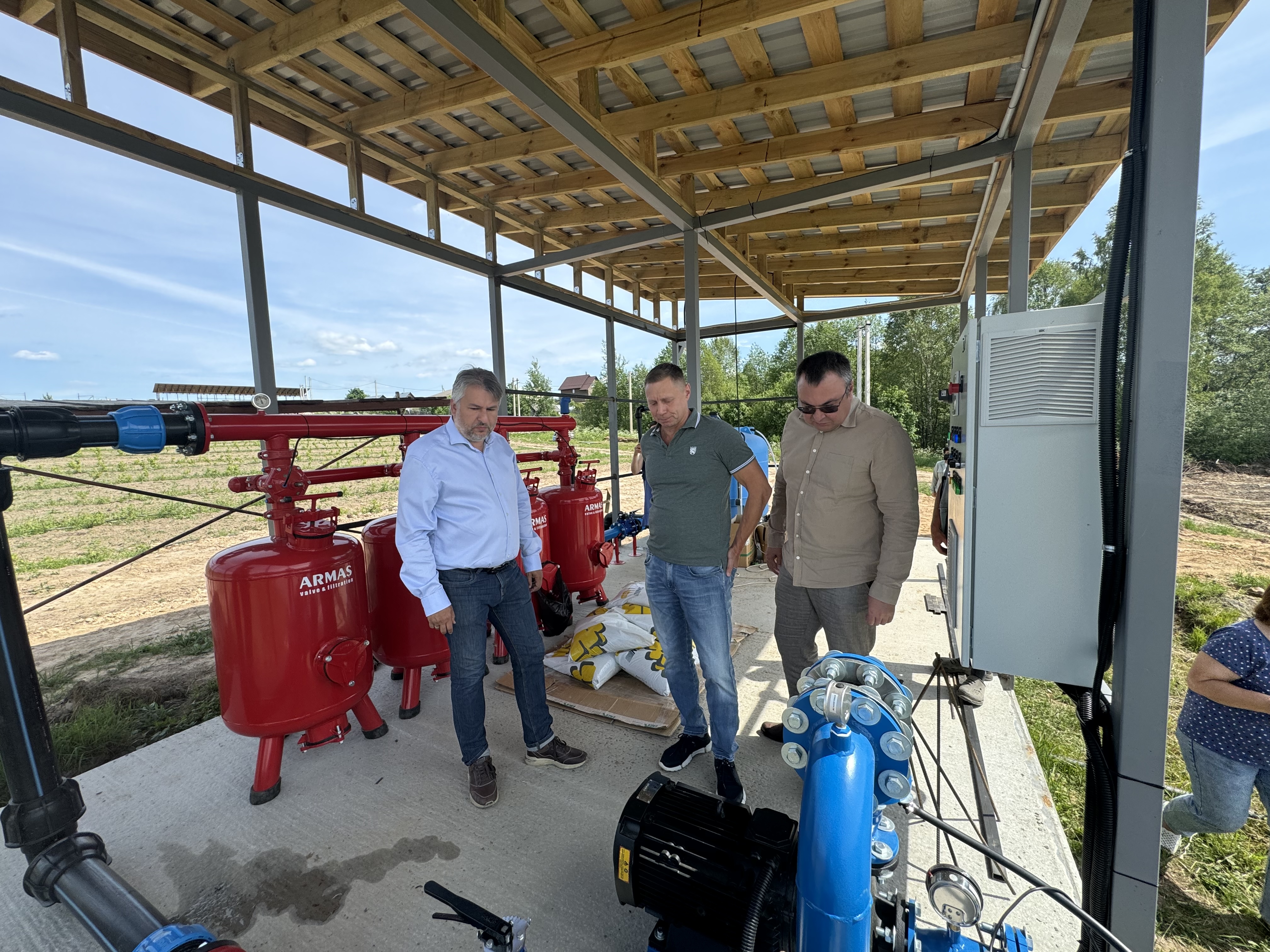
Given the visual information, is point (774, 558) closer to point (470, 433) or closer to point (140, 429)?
point (470, 433)

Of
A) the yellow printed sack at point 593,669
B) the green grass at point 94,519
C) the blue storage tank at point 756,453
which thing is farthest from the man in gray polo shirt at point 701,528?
the green grass at point 94,519

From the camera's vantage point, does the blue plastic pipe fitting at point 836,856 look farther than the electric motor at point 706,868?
No

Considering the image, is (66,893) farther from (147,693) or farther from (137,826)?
(147,693)

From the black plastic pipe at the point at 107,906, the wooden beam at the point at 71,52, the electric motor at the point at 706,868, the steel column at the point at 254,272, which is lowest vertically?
the black plastic pipe at the point at 107,906

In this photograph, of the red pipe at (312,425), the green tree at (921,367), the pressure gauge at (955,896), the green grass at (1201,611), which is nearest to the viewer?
the pressure gauge at (955,896)

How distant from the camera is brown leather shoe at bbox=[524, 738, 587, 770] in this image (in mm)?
2537

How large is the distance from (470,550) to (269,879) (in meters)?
1.33

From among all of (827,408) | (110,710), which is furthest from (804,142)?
(110,710)

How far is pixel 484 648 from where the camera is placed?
2416mm

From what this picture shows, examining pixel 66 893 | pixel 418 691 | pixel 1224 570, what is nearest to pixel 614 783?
pixel 418 691

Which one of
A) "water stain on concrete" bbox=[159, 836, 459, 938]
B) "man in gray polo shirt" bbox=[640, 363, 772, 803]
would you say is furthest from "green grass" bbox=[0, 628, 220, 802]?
"man in gray polo shirt" bbox=[640, 363, 772, 803]

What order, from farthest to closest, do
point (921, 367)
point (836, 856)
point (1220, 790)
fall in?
point (921, 367)
point (1220, 790)
point (836, 856)

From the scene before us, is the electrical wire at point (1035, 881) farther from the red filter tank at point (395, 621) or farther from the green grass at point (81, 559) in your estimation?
the green grass at point (81, 559)

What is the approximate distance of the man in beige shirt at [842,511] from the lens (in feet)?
7.06
